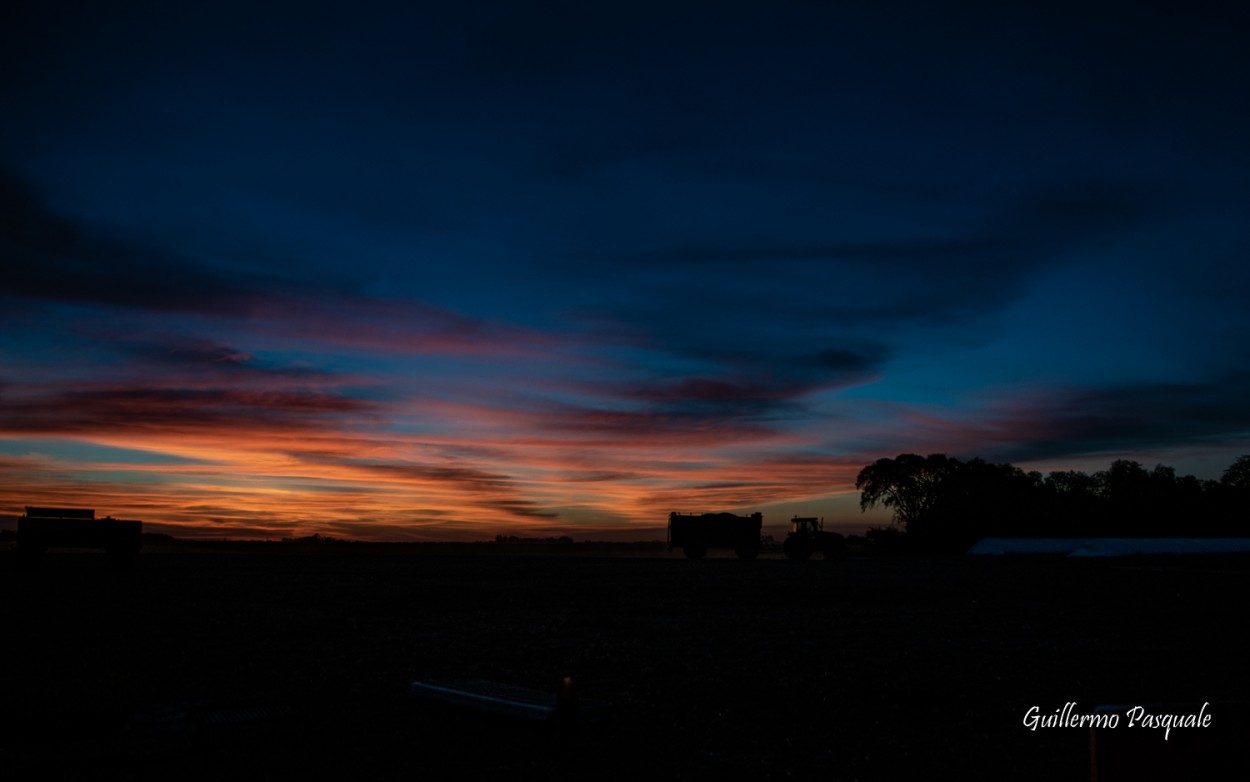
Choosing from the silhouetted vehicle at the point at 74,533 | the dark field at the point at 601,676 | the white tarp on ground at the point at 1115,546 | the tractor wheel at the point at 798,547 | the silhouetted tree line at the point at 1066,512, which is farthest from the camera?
the silhouetted tree line at the point at 1066,512

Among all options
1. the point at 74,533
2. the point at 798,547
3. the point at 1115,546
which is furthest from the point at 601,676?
the point at 1115,546

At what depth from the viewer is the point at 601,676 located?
13.2m

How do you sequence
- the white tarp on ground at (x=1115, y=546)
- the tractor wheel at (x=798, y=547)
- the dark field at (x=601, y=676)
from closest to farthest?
the dark field at (x=601, y=676) → the tractor wheel at (x=798, y=547) → the white tarp on ground at (x=1115, y=546)

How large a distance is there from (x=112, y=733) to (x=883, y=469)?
3941 inches

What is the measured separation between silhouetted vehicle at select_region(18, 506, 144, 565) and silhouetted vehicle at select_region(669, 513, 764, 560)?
37.0m

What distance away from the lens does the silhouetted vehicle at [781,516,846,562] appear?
56.5 metres

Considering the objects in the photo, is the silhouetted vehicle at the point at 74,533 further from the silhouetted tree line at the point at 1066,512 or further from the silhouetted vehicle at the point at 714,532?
the silhouetted tree line at the point at 1066,512

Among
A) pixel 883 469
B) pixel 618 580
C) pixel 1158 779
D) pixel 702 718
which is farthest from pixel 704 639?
pixel 883 469

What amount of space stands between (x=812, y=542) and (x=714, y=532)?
31.5 ft

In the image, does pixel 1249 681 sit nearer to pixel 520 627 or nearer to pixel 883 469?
pixel 520 627

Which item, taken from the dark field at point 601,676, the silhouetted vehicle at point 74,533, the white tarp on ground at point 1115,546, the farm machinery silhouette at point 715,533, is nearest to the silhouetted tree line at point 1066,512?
the white tarp on ground at point 1115,546

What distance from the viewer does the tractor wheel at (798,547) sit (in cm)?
5628

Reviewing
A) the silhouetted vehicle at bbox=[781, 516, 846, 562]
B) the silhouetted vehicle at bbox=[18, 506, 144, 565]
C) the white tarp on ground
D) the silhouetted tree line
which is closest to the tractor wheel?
the silhouetted vehicle at bbox=[781, 516, 846, 562]

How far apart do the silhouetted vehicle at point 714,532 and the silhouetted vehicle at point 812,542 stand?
7.06 metres
